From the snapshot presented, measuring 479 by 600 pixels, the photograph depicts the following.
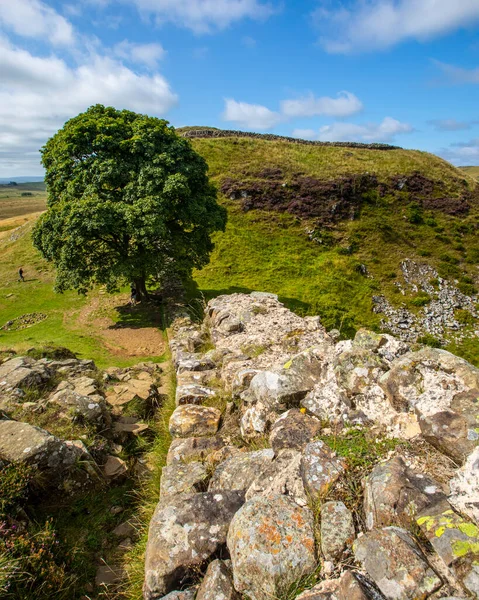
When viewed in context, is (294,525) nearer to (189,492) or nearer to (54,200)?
(189,492)

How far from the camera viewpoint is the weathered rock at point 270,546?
3.65 meters

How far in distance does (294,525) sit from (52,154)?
2469 cm

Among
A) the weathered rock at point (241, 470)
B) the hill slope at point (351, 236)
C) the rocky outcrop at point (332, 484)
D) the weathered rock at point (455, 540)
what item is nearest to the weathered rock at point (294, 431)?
the rocky outcrop at point (332, 484)

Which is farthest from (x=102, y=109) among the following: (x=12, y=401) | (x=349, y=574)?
(x=349, y=574)

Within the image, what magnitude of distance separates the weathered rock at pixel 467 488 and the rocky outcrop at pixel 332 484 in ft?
0.05

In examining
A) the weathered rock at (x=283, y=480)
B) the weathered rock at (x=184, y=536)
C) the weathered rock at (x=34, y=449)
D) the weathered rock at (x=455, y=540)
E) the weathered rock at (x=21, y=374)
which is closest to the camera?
the weathered rock at (x=455, y=540)

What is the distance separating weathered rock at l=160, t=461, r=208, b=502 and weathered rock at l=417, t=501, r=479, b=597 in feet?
10.6

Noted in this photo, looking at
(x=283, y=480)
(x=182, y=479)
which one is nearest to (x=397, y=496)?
(x=283, y=480)

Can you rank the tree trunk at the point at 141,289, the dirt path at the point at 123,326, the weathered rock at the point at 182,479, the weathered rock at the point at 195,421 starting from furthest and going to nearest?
the tree trunk at the point at 141,289 → the dirt path at the point at 123,326 → the weathered rock at the point at 195,421 → the weathered rock at the point at 182,479

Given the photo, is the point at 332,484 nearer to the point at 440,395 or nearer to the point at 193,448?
the point at 440,395

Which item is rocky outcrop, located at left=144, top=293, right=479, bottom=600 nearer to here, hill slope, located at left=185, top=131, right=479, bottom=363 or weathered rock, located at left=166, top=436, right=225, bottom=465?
weathered rock, located at left=166, top=436, right=225, bottom=465

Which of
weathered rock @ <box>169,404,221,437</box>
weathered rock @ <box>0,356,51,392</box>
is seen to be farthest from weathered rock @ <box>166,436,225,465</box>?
weathered rock @ <box>0,356,51,392</box>

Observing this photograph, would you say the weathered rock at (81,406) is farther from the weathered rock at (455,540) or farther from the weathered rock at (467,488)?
the weathered rock at (467,488)

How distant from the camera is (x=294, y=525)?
4008mm
